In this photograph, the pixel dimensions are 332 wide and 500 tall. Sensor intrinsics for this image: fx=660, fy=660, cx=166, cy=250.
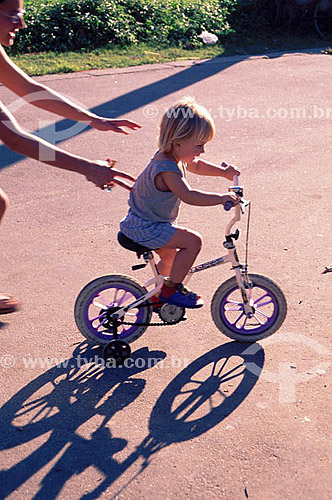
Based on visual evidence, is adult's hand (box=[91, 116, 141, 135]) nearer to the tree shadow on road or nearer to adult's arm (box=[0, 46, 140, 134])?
adult's arm (box=[0, 46, 140, 134])

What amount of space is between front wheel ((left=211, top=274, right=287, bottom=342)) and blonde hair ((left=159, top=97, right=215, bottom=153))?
3.12ft

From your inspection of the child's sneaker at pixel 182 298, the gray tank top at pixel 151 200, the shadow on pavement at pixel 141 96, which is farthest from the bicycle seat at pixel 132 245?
the shadow on pavement at pixel 141 96

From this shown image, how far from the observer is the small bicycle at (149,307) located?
385 cm

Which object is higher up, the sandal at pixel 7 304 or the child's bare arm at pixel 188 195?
the child's bare arm at pixel 188 195

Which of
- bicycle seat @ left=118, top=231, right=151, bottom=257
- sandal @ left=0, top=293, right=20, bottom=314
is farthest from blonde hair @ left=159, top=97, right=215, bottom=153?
sandal @ left=0, top=293, right=20, bottom=314

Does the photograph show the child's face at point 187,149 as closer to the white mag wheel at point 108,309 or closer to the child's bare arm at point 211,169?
the child's bare arm at point 211,169

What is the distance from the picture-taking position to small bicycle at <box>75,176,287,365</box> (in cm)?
385

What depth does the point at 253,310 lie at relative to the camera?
4047 millimetres

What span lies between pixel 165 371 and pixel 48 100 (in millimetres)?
1760

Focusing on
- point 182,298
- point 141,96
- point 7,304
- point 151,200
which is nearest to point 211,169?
point 151,200

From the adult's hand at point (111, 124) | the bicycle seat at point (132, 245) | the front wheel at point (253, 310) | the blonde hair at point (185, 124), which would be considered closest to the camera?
the blonde hair at point (185, 124)

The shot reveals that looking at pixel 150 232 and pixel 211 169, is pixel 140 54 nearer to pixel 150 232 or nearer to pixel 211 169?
pixel 211 169

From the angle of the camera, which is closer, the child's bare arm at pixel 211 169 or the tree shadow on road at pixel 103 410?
the tree shadow on road at pixel 103 410

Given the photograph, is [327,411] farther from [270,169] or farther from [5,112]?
[270,169]
